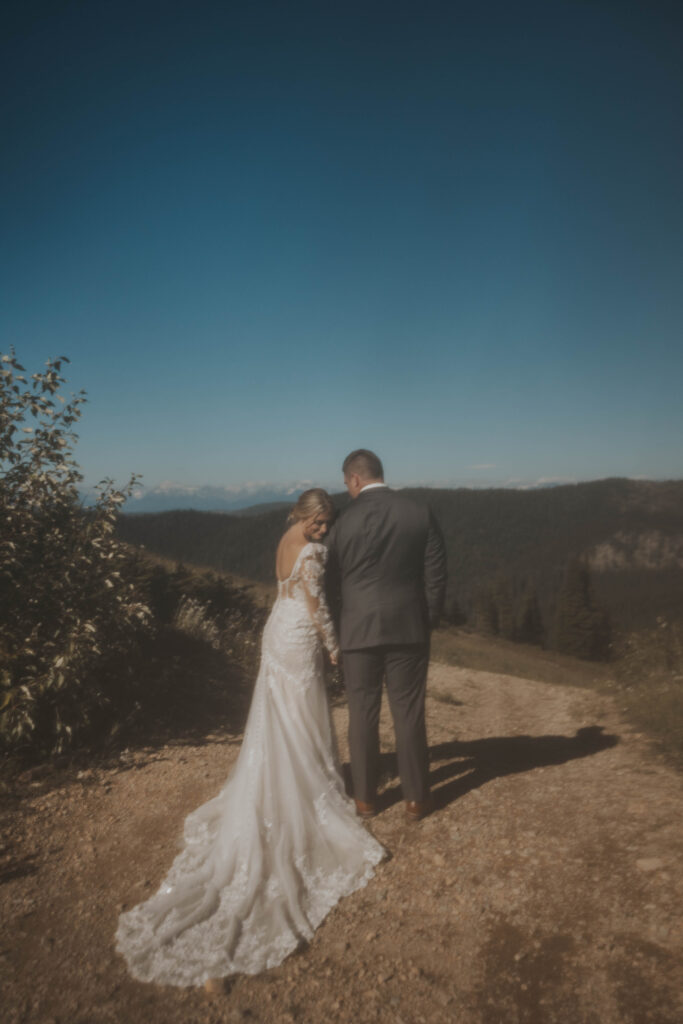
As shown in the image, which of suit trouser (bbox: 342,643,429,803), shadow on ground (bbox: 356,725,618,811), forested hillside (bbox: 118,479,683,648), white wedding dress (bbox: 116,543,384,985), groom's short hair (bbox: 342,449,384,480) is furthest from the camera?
forested hillside (bbox: 118,479,683,648)

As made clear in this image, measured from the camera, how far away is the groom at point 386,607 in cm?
389

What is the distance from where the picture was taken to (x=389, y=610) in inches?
153

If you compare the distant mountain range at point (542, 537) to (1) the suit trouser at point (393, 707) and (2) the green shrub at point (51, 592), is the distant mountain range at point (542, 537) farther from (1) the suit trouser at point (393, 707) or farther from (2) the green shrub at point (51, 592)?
(1) the suit trouser at point (393, 707)

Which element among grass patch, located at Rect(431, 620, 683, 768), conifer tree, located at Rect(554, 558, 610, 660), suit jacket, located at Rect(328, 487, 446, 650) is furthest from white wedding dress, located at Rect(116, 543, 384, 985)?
conifer tree, located at Rect(554, 558, 610, 660)

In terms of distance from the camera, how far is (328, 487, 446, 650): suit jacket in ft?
12.7

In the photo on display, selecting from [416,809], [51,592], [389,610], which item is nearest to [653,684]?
[416,809]

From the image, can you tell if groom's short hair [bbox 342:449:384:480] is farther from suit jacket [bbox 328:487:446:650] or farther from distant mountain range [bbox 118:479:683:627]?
distant mountain range [bbox 118:479:683:627]

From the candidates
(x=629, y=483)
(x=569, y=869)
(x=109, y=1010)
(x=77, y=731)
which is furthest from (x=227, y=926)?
(x=629, y=483)

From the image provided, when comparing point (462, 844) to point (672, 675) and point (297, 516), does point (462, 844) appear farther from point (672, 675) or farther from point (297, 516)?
point (672, 675)

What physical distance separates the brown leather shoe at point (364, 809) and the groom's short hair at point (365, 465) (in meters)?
2.60

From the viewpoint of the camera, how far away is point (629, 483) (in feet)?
540

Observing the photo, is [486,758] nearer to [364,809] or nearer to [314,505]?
[364,809]

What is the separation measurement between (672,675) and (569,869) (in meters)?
5.31

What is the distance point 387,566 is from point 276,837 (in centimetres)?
199
